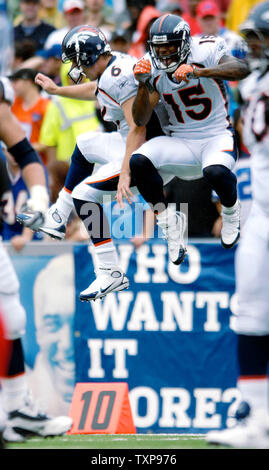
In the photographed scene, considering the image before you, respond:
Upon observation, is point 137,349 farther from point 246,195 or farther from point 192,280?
point 246,195

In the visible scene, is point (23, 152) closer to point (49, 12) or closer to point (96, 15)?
point (96, 15)

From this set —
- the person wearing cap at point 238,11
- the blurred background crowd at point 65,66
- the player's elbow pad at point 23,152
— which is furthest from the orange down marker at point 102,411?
the person wearing cap at point 238,11

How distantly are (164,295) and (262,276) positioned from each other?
334 centimetres

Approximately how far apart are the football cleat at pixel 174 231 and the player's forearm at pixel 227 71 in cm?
102

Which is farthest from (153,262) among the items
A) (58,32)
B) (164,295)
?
(58,32)

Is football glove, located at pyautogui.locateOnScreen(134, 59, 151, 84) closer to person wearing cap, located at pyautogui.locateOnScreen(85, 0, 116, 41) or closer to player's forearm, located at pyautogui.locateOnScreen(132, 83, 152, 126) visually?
player's forearm, located at pyautogui.locateOnScreen(132, 83, 152, 126)

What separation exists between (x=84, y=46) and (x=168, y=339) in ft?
9.08

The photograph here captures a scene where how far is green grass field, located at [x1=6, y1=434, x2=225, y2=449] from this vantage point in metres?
5.58

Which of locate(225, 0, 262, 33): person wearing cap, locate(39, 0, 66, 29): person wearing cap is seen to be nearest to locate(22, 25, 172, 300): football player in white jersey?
locate(225, 0, 262, 33): person wearing cap

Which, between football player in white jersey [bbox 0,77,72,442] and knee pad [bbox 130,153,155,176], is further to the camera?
knee pad [bbox 130,153,155,176]

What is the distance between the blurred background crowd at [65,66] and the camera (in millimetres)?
8227

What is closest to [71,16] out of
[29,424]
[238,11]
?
[238,11]

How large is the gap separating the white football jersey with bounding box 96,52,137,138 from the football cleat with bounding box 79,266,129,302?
1160mm

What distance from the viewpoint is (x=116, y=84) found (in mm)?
6500
